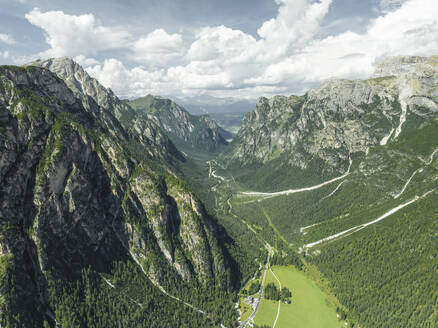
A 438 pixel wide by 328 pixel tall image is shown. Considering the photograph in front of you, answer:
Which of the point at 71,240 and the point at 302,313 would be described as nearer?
the point at 71,240

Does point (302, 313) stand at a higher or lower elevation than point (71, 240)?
lower

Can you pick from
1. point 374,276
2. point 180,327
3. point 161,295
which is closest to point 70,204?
point 161,295

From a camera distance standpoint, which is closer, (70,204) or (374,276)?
(70,204)

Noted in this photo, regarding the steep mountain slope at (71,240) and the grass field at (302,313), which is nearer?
the steep mountain slope at (71,240)

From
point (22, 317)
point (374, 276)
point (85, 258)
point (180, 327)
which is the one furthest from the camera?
point (374, 276)

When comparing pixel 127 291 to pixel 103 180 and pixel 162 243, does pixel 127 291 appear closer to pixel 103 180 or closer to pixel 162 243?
pixel 162 243

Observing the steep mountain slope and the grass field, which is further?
the grass field

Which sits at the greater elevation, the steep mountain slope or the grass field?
the steep mountain slope

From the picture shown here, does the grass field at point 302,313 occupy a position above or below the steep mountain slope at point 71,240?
below

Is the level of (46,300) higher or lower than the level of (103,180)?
lower

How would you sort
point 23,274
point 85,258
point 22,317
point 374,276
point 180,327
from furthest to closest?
point 374,276, point 85,258, point 180,327, point 23,274, point 22,317

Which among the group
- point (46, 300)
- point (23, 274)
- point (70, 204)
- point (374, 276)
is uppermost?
point (70, 204)
